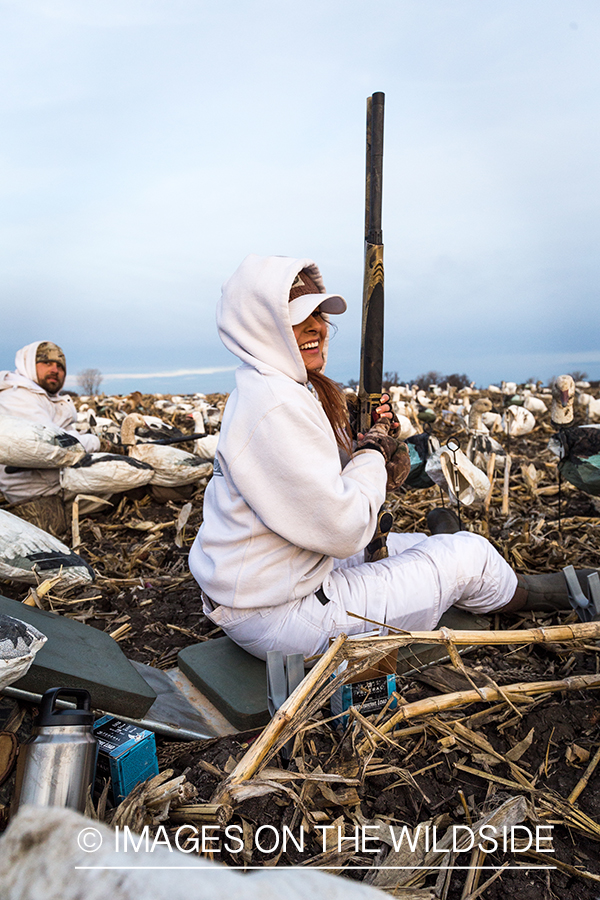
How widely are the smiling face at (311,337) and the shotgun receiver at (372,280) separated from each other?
1.38 feet

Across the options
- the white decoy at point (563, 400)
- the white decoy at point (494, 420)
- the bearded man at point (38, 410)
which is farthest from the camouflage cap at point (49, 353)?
the white decoy at point (494, 420)

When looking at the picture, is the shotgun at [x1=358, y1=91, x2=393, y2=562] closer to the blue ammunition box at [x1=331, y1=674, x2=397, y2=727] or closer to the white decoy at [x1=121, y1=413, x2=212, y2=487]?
the blue ammunition box at [x1=331, y1=674, x2=397, y2=727]

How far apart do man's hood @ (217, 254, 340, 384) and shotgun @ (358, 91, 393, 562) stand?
0.59 metres

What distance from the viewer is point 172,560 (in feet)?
16.5

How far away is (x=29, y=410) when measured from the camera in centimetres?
573

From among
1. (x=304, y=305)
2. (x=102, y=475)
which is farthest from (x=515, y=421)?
(x=304, y=305)

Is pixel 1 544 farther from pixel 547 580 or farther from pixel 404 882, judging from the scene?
pixel 547 580

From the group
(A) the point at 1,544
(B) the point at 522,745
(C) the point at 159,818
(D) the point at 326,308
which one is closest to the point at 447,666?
(B) the point at 522,745

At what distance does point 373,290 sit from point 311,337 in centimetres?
64

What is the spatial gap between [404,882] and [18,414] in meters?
5.25

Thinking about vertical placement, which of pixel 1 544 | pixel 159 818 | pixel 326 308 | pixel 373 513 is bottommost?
pixel 159 818

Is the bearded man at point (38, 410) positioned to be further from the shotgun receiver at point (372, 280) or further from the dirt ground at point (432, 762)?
the shotgun receiver at point (372, 280)

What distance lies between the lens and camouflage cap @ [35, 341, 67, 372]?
5.99m

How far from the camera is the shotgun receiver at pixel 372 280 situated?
9.57ft
